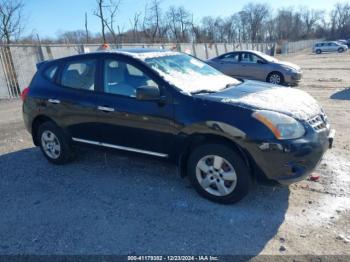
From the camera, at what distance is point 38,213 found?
12.3 ft

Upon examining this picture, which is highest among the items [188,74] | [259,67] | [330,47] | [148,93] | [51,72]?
[51,72]

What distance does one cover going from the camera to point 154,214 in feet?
11.8

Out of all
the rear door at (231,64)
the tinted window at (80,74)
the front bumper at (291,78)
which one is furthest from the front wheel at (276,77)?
the tinted window at (80,74)

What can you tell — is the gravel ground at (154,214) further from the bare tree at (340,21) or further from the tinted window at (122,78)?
the bare tree at (340,21)

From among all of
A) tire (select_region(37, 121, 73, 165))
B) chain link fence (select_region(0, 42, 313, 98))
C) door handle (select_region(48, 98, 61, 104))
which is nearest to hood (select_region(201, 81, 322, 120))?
door handle (select_region(48, 98, 61, 104))

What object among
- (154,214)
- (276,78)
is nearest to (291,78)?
(276,78)

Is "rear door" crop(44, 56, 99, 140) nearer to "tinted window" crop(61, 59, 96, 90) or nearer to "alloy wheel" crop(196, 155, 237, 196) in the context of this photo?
"tinted window" crop(61, 59, 96, 90)

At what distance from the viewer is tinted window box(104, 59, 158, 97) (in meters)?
4.09

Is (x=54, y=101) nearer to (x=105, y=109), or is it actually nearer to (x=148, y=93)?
(x=105, y=109)

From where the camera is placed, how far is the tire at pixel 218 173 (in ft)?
11.5

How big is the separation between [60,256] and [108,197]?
1.14m

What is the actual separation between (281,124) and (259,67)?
10.2 meters

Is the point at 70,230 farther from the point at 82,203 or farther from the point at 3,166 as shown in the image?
the point at 3,166

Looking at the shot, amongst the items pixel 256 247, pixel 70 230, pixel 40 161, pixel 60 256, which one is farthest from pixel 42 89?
pixel 256 247
